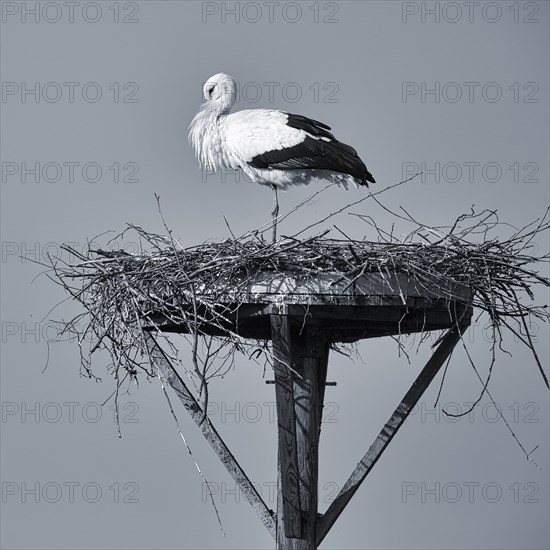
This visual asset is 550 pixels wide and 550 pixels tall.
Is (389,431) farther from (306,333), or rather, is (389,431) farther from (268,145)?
(268,145)

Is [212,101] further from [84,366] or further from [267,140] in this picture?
[84,366]

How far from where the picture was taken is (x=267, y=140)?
8195 mm

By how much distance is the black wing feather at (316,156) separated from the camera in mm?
7848

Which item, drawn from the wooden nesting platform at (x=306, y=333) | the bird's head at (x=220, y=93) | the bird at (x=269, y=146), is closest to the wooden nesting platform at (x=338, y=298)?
the wooden nesting platform at (x=306, y=333)

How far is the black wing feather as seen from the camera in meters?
7.85

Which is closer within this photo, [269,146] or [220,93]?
[269,146]

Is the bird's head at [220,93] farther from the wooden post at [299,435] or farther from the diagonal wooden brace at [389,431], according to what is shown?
the diagonal wooden brace at [389,431]

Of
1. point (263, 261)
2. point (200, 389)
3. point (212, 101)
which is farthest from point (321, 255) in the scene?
point (212, 101)

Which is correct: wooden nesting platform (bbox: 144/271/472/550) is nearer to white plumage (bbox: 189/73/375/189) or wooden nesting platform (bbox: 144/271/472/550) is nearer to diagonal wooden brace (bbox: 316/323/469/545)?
diagonal wooden brace (bbox: 316/323/469/545)

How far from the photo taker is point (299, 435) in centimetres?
677

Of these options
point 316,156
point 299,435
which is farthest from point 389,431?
point 316,156

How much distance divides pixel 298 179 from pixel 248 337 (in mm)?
1566

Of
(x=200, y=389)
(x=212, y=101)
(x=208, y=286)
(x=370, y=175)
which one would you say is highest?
(x=212, y=101)

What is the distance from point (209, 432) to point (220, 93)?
2.78m
